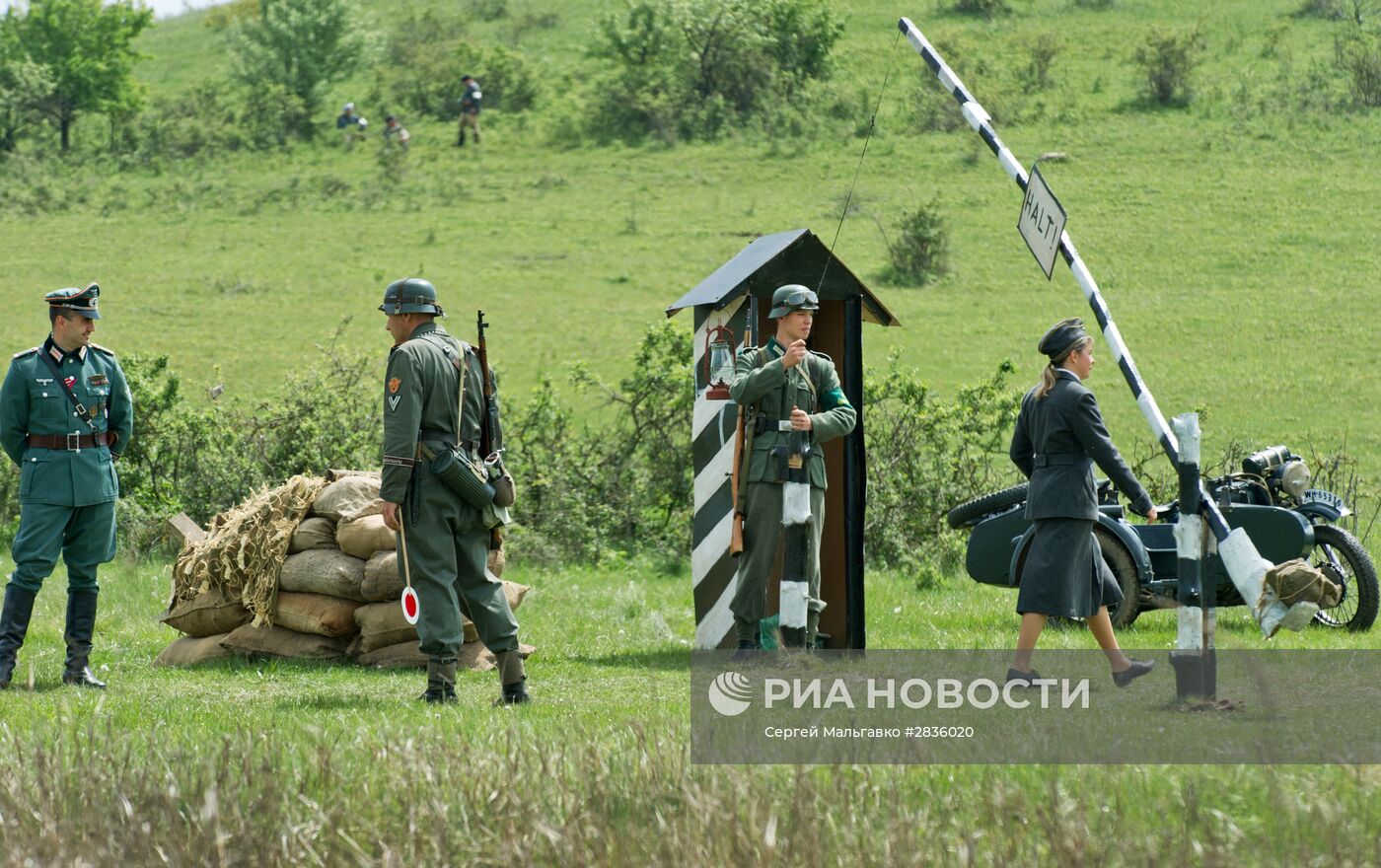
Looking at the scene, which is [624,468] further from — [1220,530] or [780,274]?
[1220,530]

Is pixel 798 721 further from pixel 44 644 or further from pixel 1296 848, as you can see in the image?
pixel 44 644

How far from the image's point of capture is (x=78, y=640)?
8.87 meters

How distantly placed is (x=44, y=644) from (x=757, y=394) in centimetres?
497

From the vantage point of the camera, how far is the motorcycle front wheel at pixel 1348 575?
9.85m

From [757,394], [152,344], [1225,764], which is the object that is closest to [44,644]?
[757,394]

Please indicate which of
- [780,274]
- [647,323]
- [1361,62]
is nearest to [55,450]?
[780,274]

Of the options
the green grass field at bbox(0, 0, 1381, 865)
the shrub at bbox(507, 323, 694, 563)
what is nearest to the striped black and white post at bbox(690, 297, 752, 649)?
the green grass field at bbox(0, 0, 1381, 865)

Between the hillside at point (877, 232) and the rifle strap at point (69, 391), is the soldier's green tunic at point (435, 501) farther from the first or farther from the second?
the hillside at point (877, 232)

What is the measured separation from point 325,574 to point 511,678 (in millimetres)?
1879

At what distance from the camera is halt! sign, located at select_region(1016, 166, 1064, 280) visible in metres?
7.79

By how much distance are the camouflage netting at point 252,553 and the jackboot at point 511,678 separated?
2.12m

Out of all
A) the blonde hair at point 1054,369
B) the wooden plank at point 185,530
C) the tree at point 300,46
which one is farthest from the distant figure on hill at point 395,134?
the blonde hair at point 1054,369

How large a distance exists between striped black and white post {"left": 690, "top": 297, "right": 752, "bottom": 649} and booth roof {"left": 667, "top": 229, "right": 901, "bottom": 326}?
0.46ft

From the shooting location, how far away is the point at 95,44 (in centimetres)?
5000
